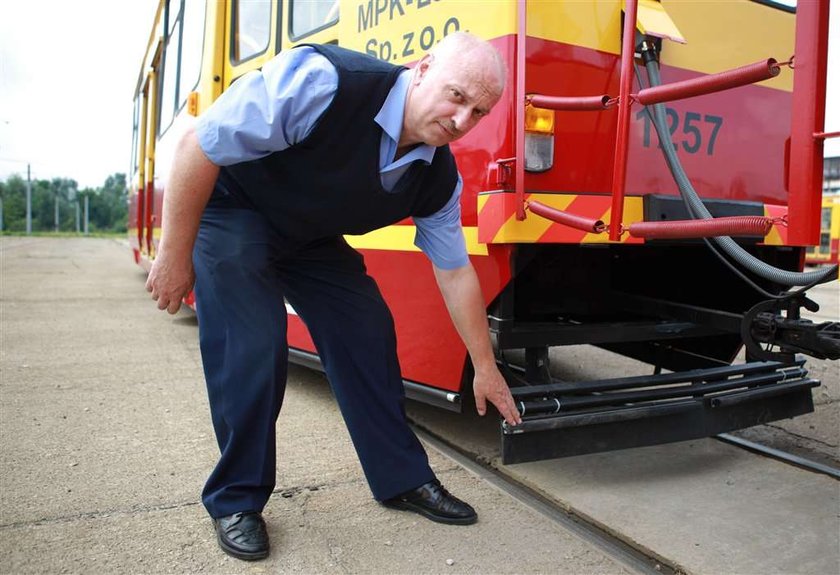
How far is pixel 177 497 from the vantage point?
2533mm

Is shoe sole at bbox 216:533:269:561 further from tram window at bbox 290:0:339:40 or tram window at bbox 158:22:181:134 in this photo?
tram window at bbox 158:22:181:134

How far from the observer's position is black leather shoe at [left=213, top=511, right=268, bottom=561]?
2.11 meters

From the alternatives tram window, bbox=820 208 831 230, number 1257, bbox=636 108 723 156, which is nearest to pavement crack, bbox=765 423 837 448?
number 1257, bbox=636 108 723 156

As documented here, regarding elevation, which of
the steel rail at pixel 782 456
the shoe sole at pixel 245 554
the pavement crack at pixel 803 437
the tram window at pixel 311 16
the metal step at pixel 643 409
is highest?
the tram window at pixel 311 16

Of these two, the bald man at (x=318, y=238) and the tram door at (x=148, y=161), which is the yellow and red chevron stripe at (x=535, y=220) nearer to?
the bald man at (x=318, y=238)

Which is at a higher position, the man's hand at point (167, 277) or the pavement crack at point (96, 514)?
the man's hand at point (167, 277)

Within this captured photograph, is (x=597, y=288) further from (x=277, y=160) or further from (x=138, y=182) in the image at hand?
(x=138, y=182)

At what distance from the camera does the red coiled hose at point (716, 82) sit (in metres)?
1.89

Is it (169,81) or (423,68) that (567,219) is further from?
(169,81)

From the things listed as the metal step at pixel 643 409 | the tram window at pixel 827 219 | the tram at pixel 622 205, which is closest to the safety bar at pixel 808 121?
the tram at pixel 622 205

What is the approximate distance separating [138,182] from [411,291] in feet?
27.4

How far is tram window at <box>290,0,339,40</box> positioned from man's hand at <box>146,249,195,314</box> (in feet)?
6.27

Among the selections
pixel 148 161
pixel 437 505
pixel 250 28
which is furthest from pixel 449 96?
pixel 148 161

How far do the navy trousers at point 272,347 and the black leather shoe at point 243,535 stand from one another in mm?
31
